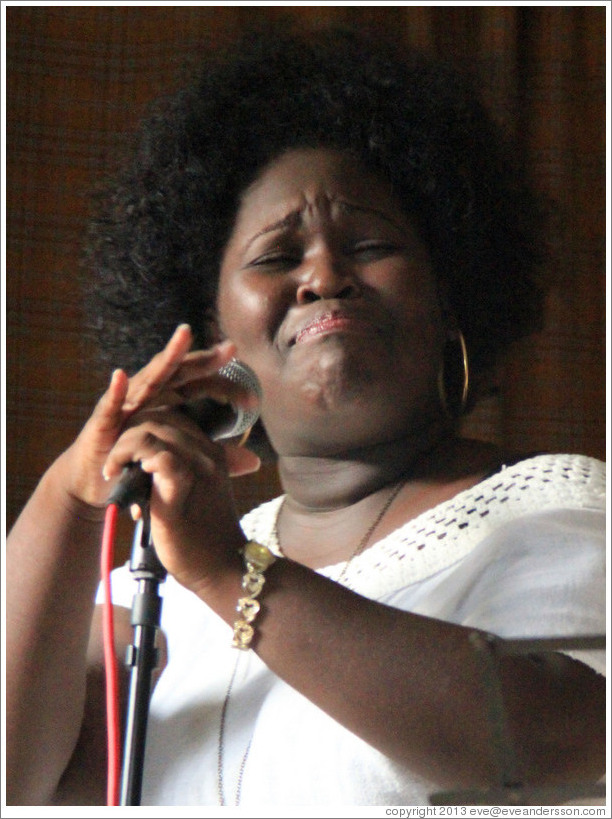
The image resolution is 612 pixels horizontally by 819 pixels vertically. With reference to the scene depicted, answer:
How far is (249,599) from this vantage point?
0.99 meters

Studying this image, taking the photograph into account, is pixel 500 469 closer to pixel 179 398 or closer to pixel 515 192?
pixel 179 398

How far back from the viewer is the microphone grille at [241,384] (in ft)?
3.31

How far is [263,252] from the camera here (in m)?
1.48

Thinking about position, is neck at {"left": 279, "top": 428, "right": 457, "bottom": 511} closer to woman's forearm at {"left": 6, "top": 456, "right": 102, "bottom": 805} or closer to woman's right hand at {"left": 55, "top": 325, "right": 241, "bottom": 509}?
woman's forearm at {"left": 6, "top": 456, "right": 102, "bottom": 805}

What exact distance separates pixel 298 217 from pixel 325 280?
0.13 meters

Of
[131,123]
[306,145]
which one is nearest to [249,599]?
[306,145]

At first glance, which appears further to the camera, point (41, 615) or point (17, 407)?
point (17, 407)

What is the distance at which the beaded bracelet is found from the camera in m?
0.99

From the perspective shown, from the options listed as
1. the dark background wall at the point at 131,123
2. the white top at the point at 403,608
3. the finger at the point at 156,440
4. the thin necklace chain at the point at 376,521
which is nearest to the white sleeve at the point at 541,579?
the white top at the point at 403,608

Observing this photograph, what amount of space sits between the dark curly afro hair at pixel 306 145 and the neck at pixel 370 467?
0.82ft

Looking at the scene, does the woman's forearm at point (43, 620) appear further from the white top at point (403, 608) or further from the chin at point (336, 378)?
the chin at point (336, 378)

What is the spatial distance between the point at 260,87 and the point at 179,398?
901 millimetres

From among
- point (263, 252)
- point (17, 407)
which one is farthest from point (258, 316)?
point (17, 407)

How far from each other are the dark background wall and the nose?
1.10 meters
